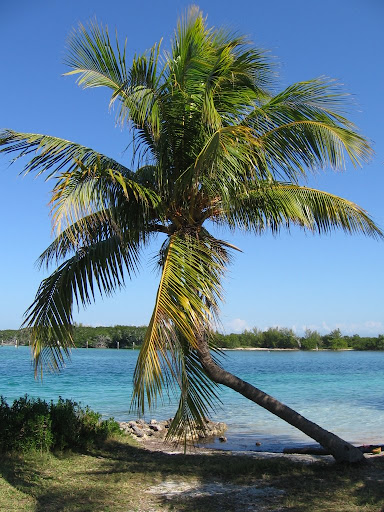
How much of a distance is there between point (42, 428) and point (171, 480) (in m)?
2.44

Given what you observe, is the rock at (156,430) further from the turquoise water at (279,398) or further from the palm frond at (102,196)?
the palm frond at (102,196)

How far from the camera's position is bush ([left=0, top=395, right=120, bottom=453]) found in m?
8.02

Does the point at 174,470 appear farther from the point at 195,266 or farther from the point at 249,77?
the point at 249,77


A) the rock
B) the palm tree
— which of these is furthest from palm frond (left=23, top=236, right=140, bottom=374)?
the rock

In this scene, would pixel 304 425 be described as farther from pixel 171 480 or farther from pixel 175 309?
pixel 175 309

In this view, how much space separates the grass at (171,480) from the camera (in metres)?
5.86

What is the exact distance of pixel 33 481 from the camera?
6.73 metres

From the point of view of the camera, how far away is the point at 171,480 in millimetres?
7062

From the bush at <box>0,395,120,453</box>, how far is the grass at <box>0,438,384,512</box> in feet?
0.77

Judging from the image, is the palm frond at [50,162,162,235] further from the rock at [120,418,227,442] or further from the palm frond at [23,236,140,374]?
the rock at [120,418,227,442]

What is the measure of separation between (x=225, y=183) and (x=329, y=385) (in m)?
27.6

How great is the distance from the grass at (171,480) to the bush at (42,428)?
235 mm

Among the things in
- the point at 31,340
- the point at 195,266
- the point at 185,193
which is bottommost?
the point at 31,340

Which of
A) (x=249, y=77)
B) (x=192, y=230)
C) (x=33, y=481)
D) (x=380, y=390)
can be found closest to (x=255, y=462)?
(x=33, y=481)
